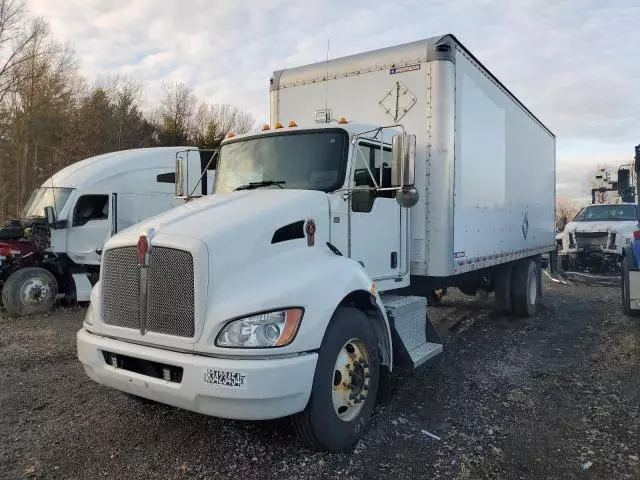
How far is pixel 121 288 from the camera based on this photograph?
3578mm

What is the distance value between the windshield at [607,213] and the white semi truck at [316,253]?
10432mm

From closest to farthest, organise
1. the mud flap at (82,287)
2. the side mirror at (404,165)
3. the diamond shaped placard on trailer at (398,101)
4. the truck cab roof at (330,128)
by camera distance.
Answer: the side mirror at (404,165)
the truck cab roof at (330,128)
the diamond shaped placard on trailer at (398,101)
the mud flap at (82,287)

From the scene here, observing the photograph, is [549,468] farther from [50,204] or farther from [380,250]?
[50,204]

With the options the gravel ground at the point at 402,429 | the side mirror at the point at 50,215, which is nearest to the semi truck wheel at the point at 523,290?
the gravel ground at the point at 402,429

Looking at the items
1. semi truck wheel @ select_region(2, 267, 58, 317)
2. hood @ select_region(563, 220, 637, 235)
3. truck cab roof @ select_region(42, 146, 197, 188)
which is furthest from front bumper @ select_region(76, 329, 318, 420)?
hood @ select_region(563, 220, 637, 235)

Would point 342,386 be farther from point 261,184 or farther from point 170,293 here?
point 261,184

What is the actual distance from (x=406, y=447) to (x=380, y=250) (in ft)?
5.83

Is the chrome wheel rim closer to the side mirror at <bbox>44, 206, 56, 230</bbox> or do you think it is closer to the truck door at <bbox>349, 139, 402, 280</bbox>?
the truck door at <bbox>349, 139, 402, 280</bbox>

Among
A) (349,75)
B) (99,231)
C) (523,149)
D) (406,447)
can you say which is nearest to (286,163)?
(349,75)

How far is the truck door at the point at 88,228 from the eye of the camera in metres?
10.0

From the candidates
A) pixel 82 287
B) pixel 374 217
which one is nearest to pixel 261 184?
pixel 374 217

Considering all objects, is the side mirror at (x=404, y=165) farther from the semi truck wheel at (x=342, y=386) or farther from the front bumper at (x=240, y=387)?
the front bumper at (x=240, y=387)

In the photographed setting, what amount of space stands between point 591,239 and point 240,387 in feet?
47.4

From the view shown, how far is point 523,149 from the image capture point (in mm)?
8570
